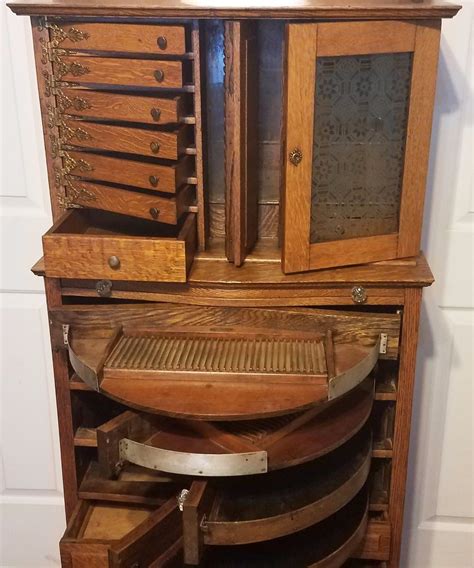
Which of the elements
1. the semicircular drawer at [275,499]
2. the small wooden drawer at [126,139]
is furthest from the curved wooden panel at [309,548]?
the small wooden drawer at [126,139]

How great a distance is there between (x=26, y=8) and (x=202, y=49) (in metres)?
0.30

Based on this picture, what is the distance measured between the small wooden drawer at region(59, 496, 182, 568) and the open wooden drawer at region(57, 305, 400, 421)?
23 centimetres

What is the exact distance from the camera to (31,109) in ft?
5.52

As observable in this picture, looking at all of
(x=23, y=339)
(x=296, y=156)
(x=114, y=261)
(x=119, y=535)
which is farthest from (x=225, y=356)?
(x=23, y=339)

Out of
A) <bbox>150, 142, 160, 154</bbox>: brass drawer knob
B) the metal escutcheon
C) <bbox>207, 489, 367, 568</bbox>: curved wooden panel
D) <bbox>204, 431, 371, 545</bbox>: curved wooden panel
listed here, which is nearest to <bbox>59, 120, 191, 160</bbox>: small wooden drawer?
<bbox>150, 142, 160, 154</bbox>: brass drawer knob

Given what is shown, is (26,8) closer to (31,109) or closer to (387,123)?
(31,109)

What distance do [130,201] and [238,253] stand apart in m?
0.21

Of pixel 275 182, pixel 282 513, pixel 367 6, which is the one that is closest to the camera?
pixel 367 6

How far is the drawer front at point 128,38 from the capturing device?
126 centimetres

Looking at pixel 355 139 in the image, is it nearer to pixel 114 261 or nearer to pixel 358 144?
pixel 358 144

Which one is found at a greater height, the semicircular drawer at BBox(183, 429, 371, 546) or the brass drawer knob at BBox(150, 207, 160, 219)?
the brass drawer knob at BBox(150, 207, 160, 219)

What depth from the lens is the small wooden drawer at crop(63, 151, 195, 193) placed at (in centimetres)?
133

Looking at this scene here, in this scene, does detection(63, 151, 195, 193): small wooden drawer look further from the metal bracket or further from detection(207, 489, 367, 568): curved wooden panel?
detection(207, 489, 367, 568): curved wooden panel

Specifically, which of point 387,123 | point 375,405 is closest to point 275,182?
point 387,123
